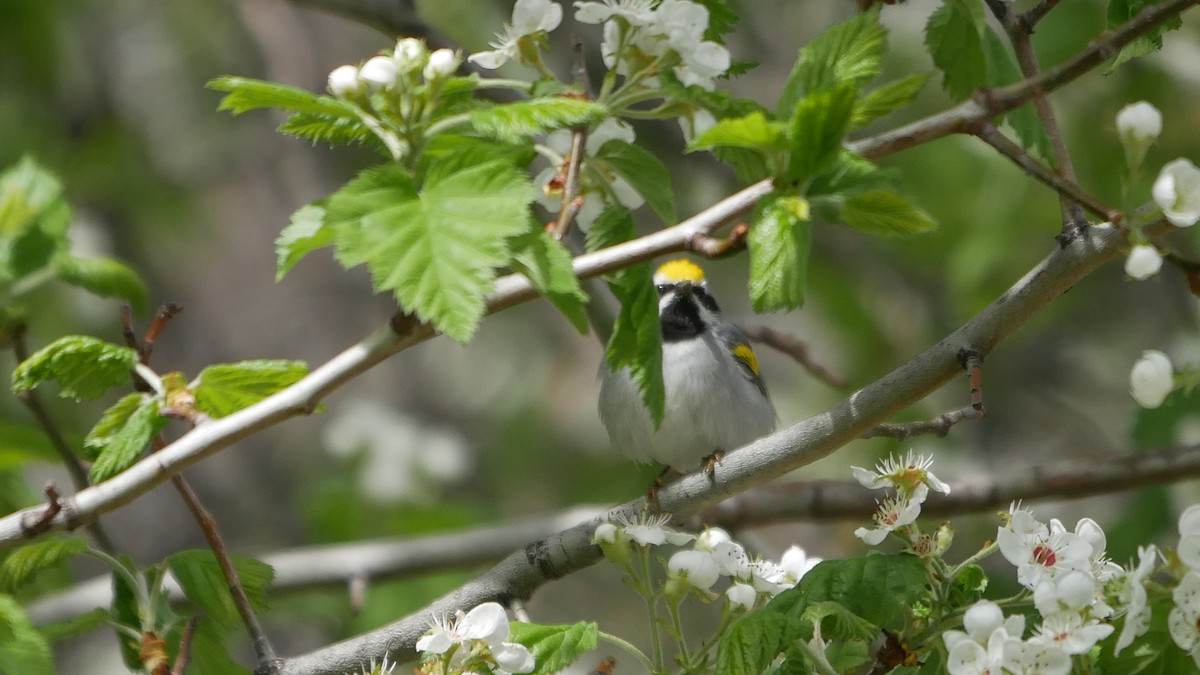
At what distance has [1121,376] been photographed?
6855mm

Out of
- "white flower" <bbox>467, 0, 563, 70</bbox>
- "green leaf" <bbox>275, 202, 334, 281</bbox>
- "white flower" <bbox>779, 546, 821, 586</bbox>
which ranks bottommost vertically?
"white flower" <bbox>779, 546, 821, 586</bbox>

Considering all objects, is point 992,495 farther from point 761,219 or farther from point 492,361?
point 492,361

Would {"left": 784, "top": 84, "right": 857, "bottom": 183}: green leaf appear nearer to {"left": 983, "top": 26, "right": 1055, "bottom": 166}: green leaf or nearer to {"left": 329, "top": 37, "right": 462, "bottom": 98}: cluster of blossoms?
{"left": 329, "top": 37, "right": 462, "bottom": 98}: cluster of blossoms

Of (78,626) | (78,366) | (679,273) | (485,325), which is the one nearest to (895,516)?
(78,366)

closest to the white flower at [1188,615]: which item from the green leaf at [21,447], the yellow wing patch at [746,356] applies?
the green leaf at [21,447]

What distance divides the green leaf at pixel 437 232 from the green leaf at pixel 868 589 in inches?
27.6

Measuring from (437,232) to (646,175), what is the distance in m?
0.48

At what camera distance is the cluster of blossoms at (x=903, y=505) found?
1.84m

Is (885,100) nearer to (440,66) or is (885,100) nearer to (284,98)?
(440,66)

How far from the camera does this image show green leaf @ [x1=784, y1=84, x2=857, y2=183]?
153 cm

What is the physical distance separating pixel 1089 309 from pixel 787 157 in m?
5.45

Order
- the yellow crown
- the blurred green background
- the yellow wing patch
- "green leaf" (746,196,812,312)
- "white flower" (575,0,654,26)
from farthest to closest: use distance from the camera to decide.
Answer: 1. the blurred green background
2. the yellow crown
3. the yellow wing patch
4. "white flower" (575,0,654,26)
5. "green leaf" (746,196,812,312)

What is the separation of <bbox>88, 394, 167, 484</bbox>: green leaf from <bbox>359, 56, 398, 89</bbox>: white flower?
76 cm

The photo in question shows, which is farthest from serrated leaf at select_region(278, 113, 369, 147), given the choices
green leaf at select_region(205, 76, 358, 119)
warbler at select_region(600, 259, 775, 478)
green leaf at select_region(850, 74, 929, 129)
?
warbler at select_region(600, 259, 775, 478)
